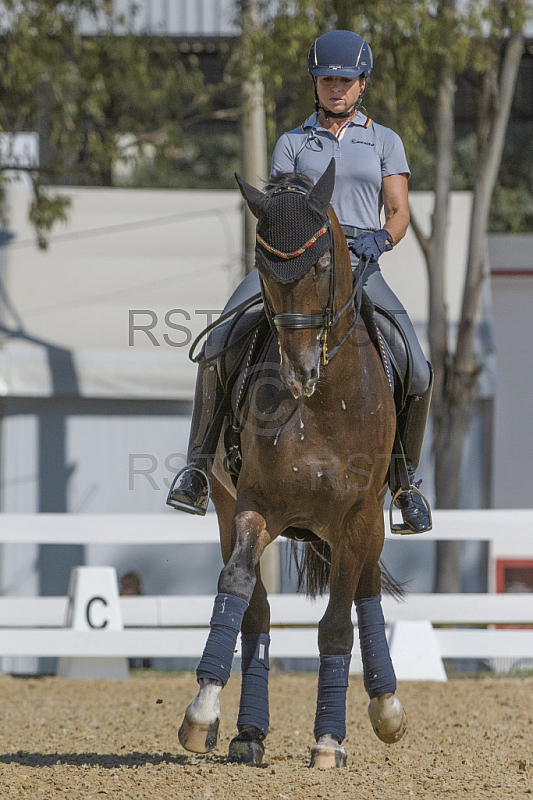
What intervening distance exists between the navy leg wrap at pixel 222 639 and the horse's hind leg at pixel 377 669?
3.58 ft

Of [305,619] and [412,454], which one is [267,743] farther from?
[305,619]

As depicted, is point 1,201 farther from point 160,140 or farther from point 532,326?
point 532,326

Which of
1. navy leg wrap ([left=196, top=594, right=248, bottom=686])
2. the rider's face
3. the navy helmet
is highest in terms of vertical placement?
the navy helmet

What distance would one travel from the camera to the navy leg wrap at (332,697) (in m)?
5.27

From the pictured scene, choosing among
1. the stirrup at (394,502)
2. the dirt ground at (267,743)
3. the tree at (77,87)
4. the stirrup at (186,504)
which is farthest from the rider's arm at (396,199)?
the tree at (77,87)

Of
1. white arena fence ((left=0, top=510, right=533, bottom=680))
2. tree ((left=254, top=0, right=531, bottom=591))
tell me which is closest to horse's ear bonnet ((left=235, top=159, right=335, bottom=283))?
white arena fence ((left=0, top=510, right=533, bottom=680))

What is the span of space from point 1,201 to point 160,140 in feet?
8.58

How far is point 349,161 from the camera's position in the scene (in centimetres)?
532

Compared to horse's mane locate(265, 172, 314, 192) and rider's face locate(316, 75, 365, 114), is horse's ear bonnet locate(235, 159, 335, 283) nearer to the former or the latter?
horse's mane locate(265, 172, 314, 192)

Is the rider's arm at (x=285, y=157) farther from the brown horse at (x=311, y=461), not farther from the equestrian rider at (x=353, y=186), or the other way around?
the brown horse at (x=311, y=461)

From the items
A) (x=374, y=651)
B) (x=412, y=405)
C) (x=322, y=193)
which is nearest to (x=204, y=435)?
(x=412, y=405)

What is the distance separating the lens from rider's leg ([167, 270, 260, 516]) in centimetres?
556

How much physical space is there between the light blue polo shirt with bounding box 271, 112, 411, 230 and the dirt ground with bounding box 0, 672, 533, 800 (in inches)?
101

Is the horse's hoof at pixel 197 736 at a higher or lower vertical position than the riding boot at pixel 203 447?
lower
